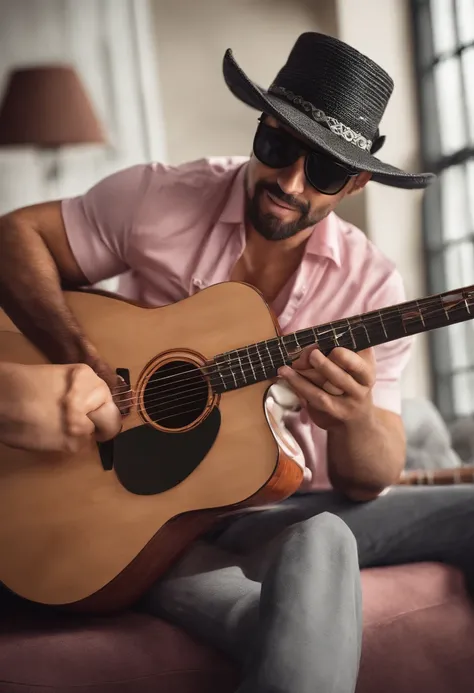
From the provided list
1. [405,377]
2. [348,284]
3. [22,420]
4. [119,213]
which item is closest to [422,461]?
[405,377]

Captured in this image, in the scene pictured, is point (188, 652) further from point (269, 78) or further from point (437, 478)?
point (269, 78)

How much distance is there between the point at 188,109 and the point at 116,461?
1.72 m

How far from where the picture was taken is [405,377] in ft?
8.68

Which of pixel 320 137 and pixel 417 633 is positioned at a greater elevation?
pixel 320 137

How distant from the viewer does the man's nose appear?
1.29 metres

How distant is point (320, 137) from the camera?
1243 mm

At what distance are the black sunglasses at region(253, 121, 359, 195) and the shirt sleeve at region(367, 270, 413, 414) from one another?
0.23m

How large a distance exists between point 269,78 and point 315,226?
1.17 meters

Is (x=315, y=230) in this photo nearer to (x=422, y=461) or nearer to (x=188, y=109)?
(x=422, y=461)

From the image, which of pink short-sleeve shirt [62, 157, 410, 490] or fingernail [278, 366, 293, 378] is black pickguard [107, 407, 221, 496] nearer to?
fingernail [278, 366, 293, 378]

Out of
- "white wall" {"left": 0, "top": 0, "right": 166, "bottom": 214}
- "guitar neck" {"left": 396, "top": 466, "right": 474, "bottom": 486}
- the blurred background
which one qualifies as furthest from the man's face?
"white wall" {"left": 0, "top": 0, "right": 166, "bottom": 214}

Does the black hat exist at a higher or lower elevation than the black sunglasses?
higher

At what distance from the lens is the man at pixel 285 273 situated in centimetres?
120

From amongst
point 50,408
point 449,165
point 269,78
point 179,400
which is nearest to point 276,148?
point 179,400
